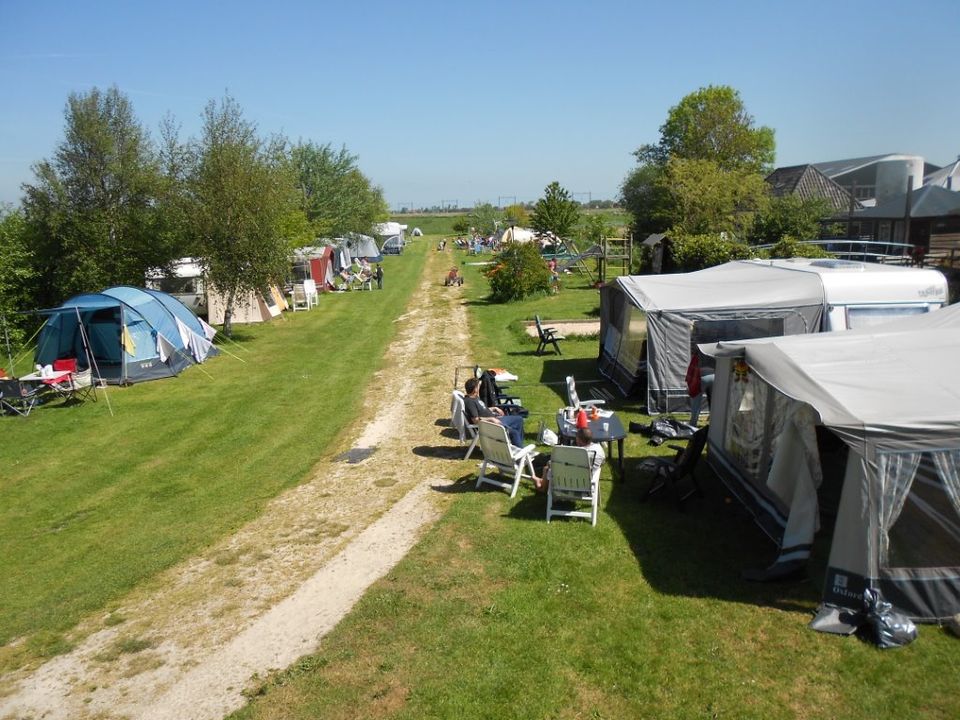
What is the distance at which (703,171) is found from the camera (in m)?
31.8

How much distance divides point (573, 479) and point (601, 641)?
216 cm

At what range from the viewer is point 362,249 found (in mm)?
44531

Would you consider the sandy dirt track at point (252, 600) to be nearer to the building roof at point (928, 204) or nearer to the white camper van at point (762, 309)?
the white camper van at point (762, 309)

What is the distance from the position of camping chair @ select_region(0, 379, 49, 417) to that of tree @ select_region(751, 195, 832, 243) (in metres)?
25.4

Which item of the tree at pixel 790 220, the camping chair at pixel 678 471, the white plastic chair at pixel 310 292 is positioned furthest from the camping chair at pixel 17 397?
the tree at pixel 790 220

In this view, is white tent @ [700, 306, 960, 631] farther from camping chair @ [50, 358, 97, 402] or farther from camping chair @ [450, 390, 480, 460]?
camping chair @ [50, 358, 97, 402]

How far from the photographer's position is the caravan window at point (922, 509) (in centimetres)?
540

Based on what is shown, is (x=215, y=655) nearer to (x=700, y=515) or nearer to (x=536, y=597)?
(x=536, y=597)

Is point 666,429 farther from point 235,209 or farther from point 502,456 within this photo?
point 235,209

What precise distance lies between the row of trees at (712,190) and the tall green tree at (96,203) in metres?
16.7

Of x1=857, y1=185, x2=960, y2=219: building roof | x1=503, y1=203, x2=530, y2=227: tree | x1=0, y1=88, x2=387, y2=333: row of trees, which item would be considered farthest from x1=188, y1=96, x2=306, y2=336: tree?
x1=503, y1=203, x2=530, y2=227: tree

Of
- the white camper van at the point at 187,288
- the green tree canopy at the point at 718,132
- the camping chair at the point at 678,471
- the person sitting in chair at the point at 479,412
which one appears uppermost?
the green tree canopy at the point at 718,132

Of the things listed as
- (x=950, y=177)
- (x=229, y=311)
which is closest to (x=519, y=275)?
(x=229, y=311)

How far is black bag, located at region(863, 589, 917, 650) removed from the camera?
516 cm
